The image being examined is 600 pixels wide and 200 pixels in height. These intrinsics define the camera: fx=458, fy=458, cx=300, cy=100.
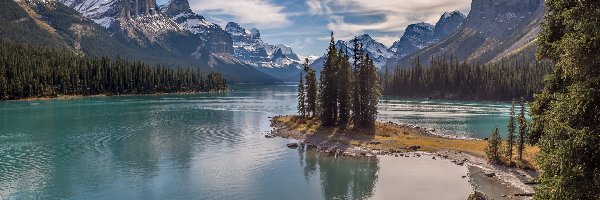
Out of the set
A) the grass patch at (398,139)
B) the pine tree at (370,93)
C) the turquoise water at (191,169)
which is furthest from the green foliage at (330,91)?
the turquoise water at (191,169)

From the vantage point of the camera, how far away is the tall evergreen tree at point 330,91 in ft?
335

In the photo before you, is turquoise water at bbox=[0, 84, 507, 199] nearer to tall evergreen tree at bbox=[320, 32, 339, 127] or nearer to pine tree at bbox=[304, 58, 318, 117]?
tall evergreen tree at bbox=[320, 32, 339, 127]

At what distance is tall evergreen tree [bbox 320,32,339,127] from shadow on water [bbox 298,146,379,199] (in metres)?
25.0

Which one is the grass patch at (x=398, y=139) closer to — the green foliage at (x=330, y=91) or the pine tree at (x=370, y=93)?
the pine tree at (x=370, y=93)

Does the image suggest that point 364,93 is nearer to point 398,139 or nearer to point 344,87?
point 344,87

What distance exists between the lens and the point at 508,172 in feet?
193

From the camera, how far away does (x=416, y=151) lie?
76.9 metres

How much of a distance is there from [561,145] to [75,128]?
358ft

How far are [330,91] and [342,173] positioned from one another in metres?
42.8

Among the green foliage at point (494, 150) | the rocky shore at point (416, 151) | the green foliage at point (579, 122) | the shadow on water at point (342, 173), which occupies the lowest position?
the shadow on water at point (342, 173)

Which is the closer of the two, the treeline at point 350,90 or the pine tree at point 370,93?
the pine tree at point 370,93

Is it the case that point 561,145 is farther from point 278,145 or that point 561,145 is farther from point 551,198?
point 278,145

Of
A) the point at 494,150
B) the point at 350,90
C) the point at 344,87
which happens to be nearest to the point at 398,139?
the point at 350,90

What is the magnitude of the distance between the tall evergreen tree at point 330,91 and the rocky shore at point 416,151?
470 centimetres
